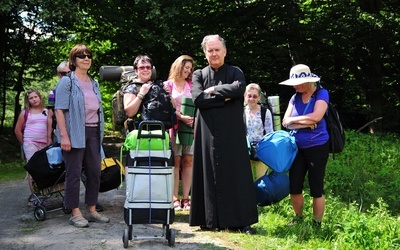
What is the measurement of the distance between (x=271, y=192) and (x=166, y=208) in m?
1.63

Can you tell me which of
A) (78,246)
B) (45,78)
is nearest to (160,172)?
(78,246)

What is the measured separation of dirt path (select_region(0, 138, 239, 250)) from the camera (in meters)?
5.16

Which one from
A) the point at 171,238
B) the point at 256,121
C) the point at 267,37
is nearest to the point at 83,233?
the point at 171,238

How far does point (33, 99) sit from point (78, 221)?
2609mm

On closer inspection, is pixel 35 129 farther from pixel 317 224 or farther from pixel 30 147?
pixel 317 224

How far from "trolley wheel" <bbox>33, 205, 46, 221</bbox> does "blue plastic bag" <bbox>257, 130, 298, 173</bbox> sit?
9.13 ft

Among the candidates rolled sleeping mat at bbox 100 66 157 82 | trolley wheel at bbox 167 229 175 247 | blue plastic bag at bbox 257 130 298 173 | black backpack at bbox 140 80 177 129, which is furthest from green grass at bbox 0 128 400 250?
rolled sleeping mat at bbox 100 66 157 82

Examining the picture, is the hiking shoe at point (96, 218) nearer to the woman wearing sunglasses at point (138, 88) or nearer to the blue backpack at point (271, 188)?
the woman wearing sunglasses at point (138, 88)

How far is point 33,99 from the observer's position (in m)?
7.76

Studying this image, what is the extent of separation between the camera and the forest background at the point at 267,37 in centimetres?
1638

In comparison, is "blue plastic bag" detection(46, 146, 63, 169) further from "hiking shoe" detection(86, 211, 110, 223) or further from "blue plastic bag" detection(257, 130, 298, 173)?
"blue plastic bag" detection(257, 130, 298, 173)

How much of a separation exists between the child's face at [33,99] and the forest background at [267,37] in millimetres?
7608

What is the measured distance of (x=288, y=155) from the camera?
5.66 meters

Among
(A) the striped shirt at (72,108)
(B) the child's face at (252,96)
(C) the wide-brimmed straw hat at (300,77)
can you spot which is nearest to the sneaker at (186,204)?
(B) the child's face at (252,96)
